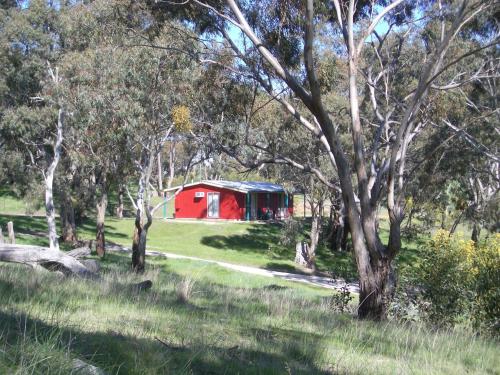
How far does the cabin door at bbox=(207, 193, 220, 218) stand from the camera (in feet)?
170

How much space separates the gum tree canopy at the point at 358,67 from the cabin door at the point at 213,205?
3074 cm

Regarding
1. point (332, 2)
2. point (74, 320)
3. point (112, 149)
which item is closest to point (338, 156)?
point (332, 2)

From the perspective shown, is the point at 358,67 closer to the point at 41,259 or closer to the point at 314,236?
the point at 41,259

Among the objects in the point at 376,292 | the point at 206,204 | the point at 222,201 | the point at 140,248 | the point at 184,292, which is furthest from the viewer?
the point at 206,204

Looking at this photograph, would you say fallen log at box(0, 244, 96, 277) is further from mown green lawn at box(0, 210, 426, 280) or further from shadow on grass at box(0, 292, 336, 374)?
mown green lawn at box(0, 210, 426, 280)

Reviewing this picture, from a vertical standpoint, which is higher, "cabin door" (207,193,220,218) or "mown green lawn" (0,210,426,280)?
"cabin door" (207,193,220,218)

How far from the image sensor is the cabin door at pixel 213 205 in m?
51.7

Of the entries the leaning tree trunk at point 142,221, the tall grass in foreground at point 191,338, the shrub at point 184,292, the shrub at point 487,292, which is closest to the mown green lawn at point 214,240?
the leaning tree trunk at point 142,221

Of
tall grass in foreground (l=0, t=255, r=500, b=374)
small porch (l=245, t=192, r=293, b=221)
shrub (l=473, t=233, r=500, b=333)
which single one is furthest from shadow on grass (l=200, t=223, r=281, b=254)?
tall grass in foreground (l=0, t=255, r=500, b=374)

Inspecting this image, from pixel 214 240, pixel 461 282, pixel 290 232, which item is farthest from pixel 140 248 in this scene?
pixel 214 240

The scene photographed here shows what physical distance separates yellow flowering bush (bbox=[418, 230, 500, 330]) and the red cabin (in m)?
40.2

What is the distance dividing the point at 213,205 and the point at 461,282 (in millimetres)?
43040

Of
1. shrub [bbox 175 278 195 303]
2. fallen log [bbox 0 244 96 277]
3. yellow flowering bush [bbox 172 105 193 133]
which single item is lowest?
shrub [bbox 175 278 195 303]

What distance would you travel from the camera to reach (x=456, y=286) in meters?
9.38
